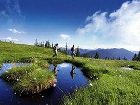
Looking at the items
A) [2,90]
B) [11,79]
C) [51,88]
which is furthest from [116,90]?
[11,79]

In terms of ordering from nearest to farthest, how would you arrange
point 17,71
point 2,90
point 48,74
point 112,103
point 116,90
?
1. point 112,103
2. point 116,90
3. point 2,90
4. point 48,74
5. point 17,71

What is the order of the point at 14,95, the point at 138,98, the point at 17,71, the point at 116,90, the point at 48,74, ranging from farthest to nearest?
the point at 17,71 < the point at 48,74 < the point at 14,95 < the point at 116,90 < the point at 138,98

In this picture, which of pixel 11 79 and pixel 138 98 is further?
pixel 11 79

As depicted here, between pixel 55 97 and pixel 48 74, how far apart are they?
178 inches

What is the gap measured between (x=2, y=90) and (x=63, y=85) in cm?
607

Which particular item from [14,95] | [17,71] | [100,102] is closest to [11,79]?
[17,71]

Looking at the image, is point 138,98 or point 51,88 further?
point 51,88

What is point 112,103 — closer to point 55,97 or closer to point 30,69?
point 55,97

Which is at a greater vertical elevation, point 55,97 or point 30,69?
point 30,69

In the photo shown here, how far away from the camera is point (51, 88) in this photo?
24266 millimetres

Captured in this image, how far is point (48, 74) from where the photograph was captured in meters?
25.7

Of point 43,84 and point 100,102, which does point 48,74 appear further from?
point 100,102

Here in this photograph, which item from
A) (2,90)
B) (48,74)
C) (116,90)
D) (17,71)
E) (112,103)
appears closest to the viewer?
(112,103)

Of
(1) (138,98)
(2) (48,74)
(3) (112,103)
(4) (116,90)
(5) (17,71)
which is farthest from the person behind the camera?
(5) (17,71)
